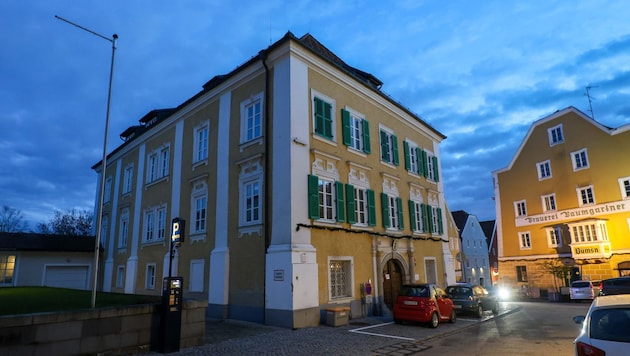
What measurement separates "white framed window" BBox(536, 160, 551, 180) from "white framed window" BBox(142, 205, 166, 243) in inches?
1280

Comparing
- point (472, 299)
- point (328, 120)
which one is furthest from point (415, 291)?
point (328, 120)

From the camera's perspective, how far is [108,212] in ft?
95.4

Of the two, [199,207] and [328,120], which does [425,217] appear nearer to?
[328,120]

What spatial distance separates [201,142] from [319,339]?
1258 cm

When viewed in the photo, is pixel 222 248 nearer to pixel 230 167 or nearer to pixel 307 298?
pixel 230 167

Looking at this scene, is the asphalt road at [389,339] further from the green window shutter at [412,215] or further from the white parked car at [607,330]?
the green window shutter at [412,215]

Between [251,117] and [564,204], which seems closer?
[251,117]

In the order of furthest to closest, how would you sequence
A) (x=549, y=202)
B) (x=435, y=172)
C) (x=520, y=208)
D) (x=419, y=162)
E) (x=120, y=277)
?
(x=520, y=208)
(x=549, y=202)
(x=435, y=172)
(x=120, y=277)
(x=419, y=162)

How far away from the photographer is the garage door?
26.5 metres

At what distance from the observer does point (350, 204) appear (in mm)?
17031

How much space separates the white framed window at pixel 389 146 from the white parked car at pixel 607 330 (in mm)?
15134

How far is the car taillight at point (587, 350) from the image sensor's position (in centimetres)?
496

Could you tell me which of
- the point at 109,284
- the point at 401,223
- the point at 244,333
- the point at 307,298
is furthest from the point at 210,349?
the point at 109,284

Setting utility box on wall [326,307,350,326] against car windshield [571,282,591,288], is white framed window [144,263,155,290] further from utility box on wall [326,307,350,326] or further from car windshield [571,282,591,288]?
car windshield [571,282,591,288]
